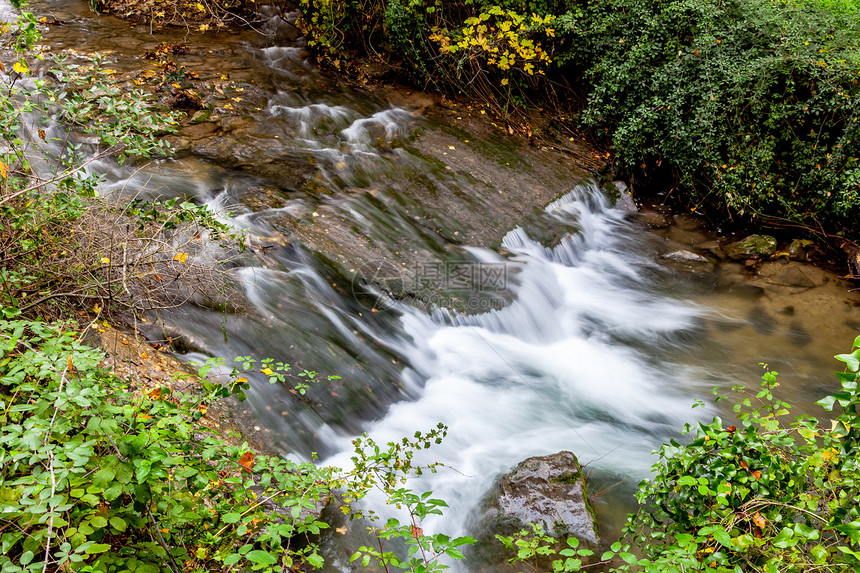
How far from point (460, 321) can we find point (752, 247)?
15.3 feet

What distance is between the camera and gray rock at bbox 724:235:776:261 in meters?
7.52

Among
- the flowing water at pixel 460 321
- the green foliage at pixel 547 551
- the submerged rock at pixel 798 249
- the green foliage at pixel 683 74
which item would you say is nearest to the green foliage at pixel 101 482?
the green foliage at pixel 547 551

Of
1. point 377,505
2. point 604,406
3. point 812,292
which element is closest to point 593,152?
point 812,292

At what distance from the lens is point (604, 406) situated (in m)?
5.61

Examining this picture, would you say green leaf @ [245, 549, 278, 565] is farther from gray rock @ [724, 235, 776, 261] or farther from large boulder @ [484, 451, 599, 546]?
gray rock @ [724, 235, 776, 261]

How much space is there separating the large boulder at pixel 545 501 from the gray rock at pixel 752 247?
506cm

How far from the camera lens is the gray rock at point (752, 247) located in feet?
24.7

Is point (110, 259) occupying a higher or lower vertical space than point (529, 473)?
higher

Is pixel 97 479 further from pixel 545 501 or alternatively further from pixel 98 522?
pixel 545 501

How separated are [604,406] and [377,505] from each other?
2.81 metres

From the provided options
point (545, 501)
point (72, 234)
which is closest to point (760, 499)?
point (545, 501)

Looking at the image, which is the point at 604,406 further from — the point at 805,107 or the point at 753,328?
the point at 805,107

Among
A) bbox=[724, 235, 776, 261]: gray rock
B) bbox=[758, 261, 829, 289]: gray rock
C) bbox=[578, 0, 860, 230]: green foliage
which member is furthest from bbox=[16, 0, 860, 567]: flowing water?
bbox=[578, 0, 860, 230]: green foliage

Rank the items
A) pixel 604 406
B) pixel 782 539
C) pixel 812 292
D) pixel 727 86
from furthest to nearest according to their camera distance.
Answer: pixel 727 86, pixel 812 292, pixel 604 406, pixel 782 539
